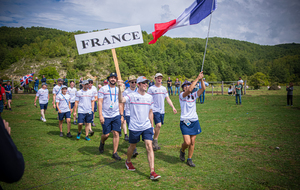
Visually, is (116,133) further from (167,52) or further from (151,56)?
(167,52)

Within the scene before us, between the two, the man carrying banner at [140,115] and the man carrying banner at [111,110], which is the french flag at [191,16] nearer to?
the man carrying banner at [111,110]

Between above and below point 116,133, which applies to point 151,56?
above

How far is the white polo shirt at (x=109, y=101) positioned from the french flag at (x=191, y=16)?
2.21m

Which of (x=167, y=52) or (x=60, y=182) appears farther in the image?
(x=167, y=52)

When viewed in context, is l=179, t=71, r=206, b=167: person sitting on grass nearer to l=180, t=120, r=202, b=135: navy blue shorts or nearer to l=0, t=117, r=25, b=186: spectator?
l=180, t=120, r=202, b=135: navy blue shorts

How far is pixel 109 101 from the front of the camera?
20.6 feet

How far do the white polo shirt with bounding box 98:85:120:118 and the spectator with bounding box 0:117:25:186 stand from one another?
15.7ft

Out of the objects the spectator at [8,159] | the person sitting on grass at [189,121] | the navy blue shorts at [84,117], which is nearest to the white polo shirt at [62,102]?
the navy blue shorts at [84,117]

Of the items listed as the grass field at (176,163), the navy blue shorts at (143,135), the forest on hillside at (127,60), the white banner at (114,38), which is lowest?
the grass field at (176,163)

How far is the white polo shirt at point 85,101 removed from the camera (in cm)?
790

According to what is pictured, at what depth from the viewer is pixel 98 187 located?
14.0 feet

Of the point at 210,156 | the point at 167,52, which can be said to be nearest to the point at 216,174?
the point at 210,156

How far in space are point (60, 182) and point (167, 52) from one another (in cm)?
14457

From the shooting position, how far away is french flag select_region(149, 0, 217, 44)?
6.26 meters
